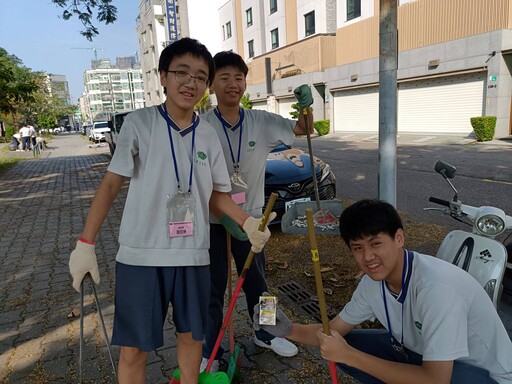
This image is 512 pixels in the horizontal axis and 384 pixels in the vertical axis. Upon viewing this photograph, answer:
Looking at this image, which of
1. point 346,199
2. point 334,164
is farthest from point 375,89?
point 346,199

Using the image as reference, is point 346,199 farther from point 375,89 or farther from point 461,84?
point 375,89

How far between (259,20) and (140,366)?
32870 mm

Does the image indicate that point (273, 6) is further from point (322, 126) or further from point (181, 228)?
point (181, 228)

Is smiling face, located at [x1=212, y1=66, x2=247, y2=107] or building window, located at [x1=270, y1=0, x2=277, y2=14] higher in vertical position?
building window, located at [x1=270, y1=0, x2=277, y2=14]

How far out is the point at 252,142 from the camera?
8.38ft

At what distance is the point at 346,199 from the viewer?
283 inches

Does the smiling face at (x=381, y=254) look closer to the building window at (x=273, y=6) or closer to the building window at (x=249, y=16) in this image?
the building window at (x=273, y=6)

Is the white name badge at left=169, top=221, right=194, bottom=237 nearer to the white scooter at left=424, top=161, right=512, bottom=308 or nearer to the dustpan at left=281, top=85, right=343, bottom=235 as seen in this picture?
the white scooter at left=424, top=161, right=512, bottom=308

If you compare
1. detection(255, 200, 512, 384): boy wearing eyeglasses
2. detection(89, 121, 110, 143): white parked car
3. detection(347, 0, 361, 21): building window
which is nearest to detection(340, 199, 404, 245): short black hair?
detection(255, 200, 512, 384): boy wearing eyeglasses

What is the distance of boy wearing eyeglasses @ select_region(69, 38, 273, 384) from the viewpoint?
6.11 feet

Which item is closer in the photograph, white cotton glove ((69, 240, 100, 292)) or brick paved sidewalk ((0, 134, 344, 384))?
white cotton glove ((69, 240, 100, 292))

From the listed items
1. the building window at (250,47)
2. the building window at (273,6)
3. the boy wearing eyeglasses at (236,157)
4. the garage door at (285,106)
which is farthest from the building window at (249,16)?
the boy wearing eyeglasses at (236,157)

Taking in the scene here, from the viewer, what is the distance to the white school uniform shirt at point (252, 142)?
2.50 metres

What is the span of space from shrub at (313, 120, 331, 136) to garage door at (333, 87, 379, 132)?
0.69m
